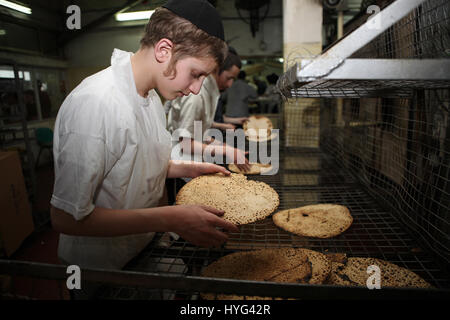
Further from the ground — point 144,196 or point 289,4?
point 289,4

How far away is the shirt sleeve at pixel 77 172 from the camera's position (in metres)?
0.70

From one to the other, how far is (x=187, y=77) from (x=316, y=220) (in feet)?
3.12

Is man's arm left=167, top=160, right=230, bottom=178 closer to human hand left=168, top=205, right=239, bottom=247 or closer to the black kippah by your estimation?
human hand left=168, top=205, right=239, bottom=247

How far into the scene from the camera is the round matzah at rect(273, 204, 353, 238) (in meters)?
1.23

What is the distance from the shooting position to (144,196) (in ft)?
3.18

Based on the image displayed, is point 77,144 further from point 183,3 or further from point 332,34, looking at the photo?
point 332,34

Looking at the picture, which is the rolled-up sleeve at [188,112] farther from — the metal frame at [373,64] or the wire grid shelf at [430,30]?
the metal frame at [373,64]

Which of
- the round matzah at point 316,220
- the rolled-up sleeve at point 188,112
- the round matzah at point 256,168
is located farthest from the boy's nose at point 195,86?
the round matzah at point 256,168

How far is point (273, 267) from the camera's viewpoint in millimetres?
1022

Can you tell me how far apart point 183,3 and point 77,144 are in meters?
0.48

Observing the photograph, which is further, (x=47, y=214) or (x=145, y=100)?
(x=47, y=214)

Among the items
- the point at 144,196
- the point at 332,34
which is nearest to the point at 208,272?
the point at 144,196

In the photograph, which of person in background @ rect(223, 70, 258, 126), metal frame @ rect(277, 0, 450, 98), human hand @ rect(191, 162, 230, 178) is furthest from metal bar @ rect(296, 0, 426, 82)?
person in background @ rect(223, 70, 258, 126)

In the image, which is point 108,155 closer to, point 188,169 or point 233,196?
point 188,169
